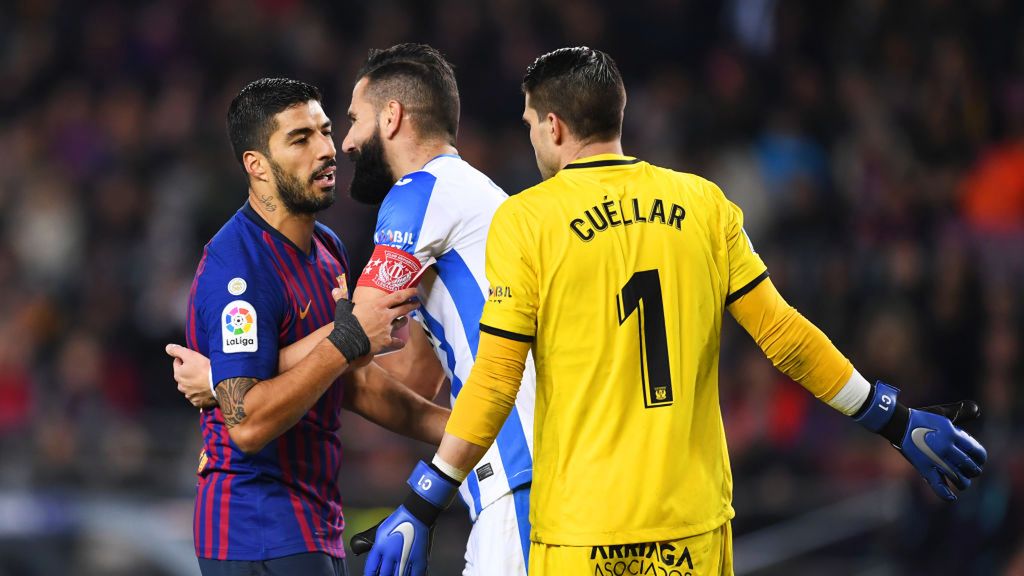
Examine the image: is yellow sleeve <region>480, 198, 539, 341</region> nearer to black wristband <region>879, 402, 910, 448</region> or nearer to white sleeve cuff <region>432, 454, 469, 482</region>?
white sleeve cuff <region>432, 454, 469, 482</region>

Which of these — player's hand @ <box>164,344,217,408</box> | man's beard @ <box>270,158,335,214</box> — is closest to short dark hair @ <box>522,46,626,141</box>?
man's beard @ <box>270,158,335,214</box>

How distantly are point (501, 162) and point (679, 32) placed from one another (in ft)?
6.85

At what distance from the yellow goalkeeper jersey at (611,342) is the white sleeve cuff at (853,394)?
46 cm

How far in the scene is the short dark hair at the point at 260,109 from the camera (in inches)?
183

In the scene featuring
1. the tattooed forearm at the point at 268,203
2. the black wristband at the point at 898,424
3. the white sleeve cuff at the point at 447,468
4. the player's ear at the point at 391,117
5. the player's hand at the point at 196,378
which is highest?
the player's ear at the point at 391,117

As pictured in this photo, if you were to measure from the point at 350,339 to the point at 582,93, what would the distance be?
1064 millimetres

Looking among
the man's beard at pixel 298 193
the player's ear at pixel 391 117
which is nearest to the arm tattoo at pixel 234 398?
the man's beard at pixel 298 193

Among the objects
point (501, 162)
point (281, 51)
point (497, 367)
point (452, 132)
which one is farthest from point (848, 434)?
point (281, 51)

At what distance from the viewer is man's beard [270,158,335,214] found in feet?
15.1

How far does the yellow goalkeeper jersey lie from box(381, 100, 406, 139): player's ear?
908 mm

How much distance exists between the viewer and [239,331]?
429 centimetres

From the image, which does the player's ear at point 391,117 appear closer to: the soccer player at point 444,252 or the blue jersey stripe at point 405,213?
the soccer player at point 444,252

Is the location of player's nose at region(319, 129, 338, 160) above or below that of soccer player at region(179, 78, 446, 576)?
above

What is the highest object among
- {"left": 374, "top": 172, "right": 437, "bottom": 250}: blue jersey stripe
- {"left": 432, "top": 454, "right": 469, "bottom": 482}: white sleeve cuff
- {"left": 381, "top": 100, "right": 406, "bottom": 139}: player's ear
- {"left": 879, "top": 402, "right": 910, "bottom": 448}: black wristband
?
{"left": 381, "top": 100, "right": 406, "bottom": 139}: player's ear
